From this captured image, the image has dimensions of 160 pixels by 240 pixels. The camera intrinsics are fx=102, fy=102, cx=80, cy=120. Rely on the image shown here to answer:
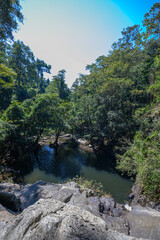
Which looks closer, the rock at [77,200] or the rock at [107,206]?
the rock at [77,200]

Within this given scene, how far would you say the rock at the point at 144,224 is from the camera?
291 cm

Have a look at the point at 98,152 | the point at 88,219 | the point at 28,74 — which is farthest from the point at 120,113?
the point at 28,74

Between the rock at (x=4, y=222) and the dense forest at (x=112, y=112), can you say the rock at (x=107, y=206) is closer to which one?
the dense forest at (x=112, y=112)

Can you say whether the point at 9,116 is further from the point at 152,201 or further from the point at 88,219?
the point at 152,201

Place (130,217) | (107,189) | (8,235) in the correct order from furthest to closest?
(107,189), (130,217), (8,235)

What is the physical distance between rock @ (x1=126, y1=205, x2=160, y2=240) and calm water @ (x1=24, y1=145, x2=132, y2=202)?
300cm

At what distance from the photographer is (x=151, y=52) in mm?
13852

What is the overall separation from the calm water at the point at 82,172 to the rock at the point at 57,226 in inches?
249

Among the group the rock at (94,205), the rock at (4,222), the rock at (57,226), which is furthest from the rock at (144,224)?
the rock at (4,222)

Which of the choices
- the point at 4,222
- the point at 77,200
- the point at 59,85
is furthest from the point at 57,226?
the point at 59,85

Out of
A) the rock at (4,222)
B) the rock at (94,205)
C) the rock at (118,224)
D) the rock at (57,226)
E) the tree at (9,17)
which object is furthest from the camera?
the tree at (9,17)

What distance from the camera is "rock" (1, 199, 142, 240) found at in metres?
1.18

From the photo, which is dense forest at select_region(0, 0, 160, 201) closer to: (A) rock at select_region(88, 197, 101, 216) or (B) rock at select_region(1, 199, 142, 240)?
(A) rock at select_region(88, 197, 101, 216)

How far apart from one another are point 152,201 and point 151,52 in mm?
17081
